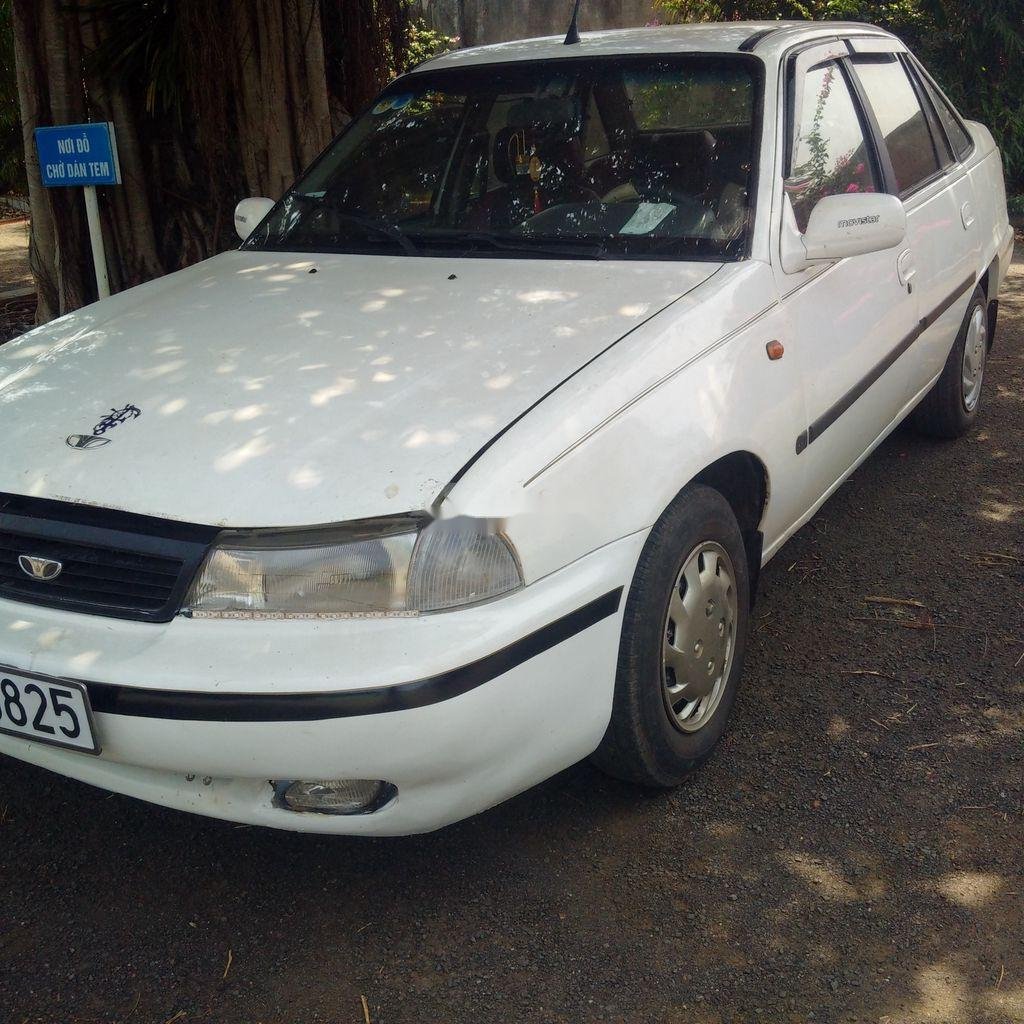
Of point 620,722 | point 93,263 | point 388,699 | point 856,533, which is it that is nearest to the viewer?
point 388,699

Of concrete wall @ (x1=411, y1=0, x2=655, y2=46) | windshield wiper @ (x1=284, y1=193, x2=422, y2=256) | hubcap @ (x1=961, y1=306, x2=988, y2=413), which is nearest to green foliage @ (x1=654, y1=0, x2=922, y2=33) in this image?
concrete wall @ (x1=411, y1=0, x2=655, y2=46)

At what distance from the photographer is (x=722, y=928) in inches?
95.0

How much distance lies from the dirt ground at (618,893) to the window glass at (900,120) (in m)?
1.77

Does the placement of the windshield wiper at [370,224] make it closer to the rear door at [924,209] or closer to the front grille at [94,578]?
the front grille at [94,578]

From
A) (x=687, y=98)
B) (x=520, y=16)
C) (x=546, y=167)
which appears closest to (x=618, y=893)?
(x=546, y=167)

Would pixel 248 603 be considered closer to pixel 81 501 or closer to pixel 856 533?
pixel 81 501

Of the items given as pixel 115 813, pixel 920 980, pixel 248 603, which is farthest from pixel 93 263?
pixel 920 980

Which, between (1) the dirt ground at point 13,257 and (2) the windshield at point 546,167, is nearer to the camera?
(2) the windshield at point 546,167

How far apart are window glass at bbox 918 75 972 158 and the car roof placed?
2.41 feet

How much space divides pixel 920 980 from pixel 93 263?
5271 mm

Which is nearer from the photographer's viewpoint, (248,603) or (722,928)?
(248,603)

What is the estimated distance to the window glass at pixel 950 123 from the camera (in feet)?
15.4

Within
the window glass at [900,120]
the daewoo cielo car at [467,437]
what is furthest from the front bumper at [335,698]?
the window glass at [900,120]

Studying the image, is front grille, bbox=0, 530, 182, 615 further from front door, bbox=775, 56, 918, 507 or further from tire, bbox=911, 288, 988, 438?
tire, bbox=911, 288, 988, 438
